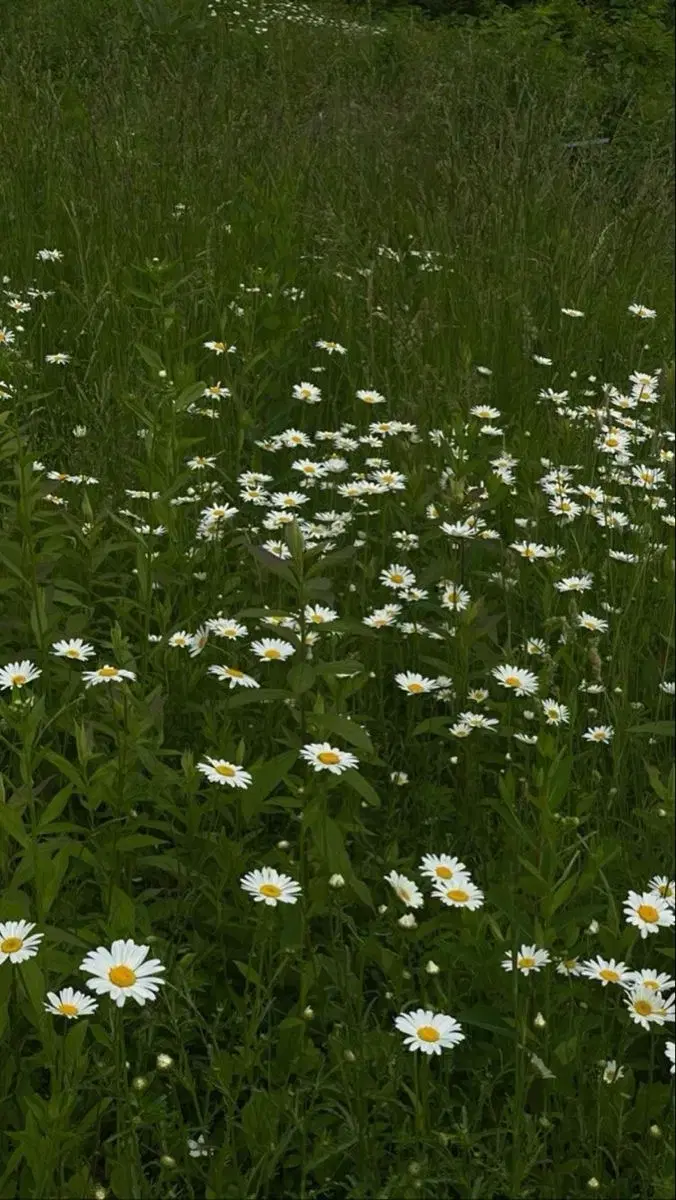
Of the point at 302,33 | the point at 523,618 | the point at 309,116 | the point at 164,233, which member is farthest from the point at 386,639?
the point at 302,33

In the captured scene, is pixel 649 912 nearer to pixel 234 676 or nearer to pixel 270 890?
pixel 270 890

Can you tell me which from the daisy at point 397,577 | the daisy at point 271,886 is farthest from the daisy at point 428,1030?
the daisy at point 397,577

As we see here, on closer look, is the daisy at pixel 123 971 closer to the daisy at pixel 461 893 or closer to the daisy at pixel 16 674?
the daisy at pixel 461 893

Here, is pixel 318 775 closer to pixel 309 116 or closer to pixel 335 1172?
pixel 335 1172

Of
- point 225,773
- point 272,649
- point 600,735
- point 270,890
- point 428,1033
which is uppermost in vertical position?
point 272,649

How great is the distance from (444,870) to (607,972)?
10.3 inches

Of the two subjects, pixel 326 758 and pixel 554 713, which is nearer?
pixel 326 758

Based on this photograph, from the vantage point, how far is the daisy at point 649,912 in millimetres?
1543

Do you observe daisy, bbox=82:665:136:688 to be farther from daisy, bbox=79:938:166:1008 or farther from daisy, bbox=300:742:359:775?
daisy, bbox=79:938:166:1008

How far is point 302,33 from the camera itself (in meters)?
7.38

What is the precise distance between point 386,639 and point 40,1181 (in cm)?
128

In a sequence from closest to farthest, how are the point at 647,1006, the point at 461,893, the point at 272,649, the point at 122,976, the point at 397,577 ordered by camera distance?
the point at 122,976 < the point at 647,1006 < the point at 461,893 < the point at 272,649 < the point at 397,577

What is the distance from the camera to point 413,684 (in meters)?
2.13

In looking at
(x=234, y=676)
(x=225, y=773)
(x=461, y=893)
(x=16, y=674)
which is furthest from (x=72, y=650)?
(x=461, y=893)
